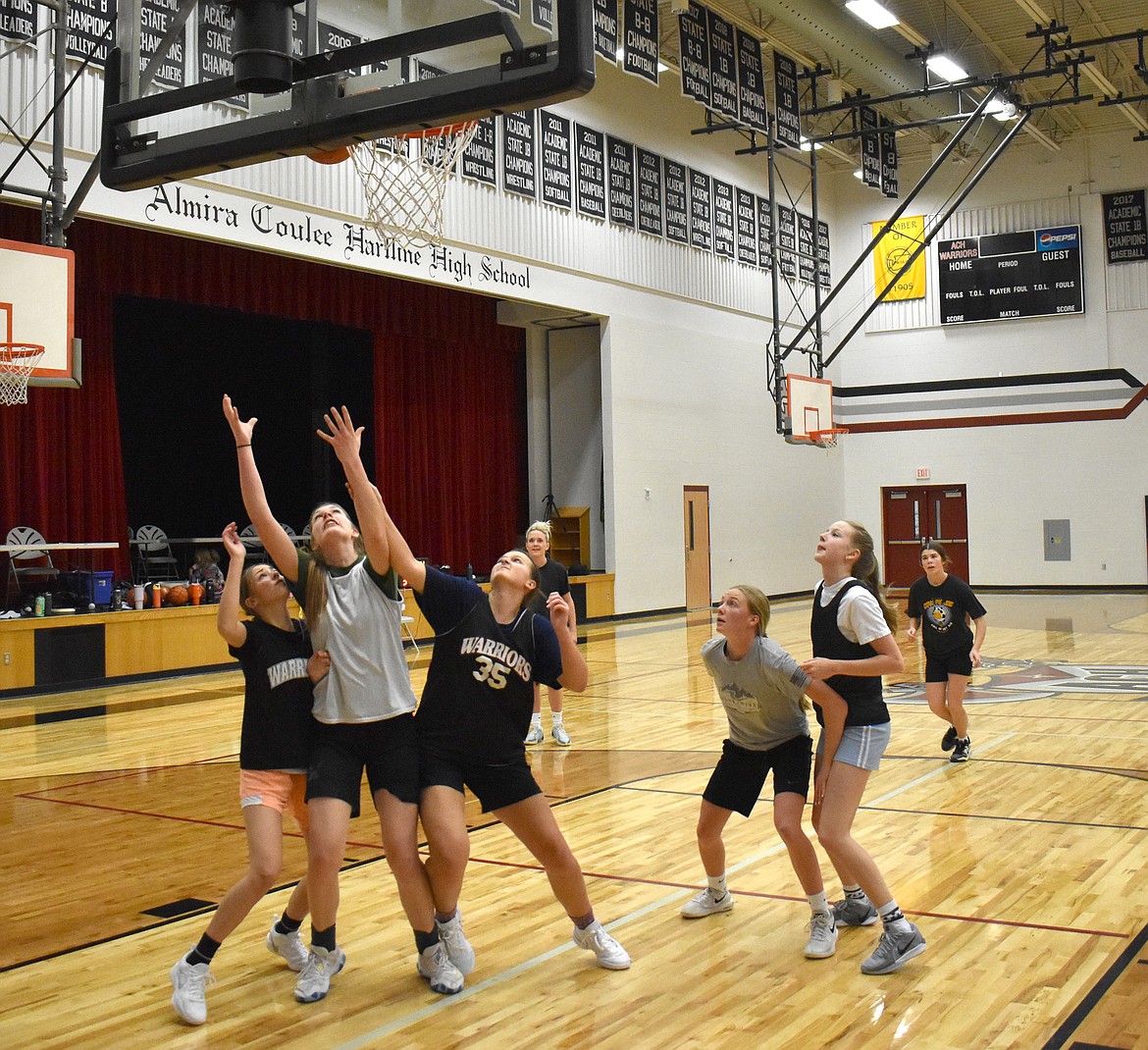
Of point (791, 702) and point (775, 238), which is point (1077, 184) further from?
point (791, 702)

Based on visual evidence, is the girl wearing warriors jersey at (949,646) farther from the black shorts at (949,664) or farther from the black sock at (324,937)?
the black sock at (324,937)

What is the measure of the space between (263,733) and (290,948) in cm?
89

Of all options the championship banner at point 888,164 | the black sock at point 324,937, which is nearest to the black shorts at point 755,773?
the black sock at point 324,937

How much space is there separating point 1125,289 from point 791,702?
82.9 ft

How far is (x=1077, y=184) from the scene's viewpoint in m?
27.4

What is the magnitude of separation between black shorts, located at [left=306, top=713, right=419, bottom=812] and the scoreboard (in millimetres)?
26185

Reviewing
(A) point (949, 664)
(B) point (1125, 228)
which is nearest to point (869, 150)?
(B) point (1125, 228)

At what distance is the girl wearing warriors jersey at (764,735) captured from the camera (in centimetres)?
481

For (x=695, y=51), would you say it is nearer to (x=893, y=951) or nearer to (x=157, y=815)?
(x=157, y=815)

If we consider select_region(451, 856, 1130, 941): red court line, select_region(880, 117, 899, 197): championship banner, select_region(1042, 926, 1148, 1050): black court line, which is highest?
select_region(880, 117, 899, 197): championship banner

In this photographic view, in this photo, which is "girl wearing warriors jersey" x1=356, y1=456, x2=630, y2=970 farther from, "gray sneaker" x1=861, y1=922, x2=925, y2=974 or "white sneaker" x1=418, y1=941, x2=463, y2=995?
"gray sneaker" x1=861, y1=922, x2=925, y2=974

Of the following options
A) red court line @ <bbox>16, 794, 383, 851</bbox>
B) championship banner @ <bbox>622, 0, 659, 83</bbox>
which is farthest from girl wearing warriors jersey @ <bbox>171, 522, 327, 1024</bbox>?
championship banner @ <bbox>622, 0, 659, 83</bbox>

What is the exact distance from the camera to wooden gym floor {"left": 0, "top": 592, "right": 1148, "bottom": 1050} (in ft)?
13.5

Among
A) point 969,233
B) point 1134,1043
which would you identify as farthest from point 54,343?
point 969,233
